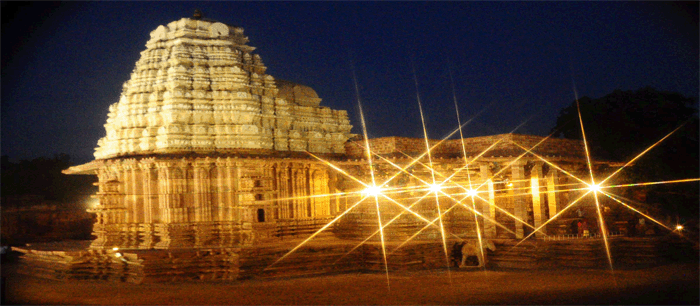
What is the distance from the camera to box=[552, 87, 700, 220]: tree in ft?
76.0

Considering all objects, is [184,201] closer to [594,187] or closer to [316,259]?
[316,259]

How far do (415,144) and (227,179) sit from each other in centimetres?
551

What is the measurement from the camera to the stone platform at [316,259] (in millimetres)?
16547

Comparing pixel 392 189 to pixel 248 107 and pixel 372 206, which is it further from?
pixel 248 107

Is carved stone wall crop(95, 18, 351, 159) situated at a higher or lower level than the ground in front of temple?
higher

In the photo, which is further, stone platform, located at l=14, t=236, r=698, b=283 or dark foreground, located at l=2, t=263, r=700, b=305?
stone platform, located at l=14, t=236, r=698, b=283

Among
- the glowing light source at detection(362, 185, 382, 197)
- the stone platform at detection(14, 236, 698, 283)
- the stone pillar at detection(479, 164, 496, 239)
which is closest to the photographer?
the stone platform at detection(14, 236, 698, 283)

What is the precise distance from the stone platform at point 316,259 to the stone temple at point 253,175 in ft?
0.25

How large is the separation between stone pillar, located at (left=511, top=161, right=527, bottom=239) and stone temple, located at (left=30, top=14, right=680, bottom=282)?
0.13 feet

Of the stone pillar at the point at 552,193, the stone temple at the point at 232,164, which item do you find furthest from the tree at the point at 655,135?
the stone temple at the point at 232,164

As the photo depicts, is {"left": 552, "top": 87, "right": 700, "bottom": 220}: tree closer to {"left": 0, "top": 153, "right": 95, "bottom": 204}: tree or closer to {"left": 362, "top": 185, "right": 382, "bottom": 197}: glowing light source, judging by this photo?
{"left": 362, "top": 185, "right": 382, "bottom": 197}: glowing light source

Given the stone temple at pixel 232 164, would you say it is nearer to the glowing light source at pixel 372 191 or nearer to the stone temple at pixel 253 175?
the stone temple at pixel 253 175

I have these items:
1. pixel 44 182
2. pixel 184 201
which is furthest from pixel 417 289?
pixel 44 182

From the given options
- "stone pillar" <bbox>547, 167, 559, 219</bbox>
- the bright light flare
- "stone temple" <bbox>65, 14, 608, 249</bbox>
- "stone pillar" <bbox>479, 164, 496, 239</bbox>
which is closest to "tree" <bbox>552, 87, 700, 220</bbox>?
the bright light flare
